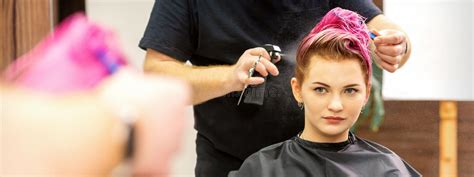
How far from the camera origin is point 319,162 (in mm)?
1529

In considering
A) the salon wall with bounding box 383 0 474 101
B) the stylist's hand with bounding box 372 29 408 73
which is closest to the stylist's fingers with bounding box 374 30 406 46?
the stylist's hand with bounding box 372 29 408 73

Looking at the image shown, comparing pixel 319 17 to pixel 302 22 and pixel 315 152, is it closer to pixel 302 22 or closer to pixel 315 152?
pixel 302 22

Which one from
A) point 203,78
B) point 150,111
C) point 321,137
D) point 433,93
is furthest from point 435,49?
point 150,111

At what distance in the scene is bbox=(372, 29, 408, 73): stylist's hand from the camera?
4.56ft

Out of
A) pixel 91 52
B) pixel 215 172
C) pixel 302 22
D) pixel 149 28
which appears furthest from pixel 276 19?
pixel 91 52

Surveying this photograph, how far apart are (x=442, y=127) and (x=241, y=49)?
1137 millimetres

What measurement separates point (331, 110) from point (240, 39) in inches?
12.8

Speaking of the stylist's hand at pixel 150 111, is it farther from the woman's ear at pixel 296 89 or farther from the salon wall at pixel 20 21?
the woman's ear at pixel 296 89

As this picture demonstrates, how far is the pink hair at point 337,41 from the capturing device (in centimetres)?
144

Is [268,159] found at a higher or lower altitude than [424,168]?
higher

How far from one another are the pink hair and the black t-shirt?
0.07m

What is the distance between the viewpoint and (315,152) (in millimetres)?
1531

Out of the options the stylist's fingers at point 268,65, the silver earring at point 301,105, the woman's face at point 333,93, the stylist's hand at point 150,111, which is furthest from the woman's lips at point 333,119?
the stylist's hand at point 150,111

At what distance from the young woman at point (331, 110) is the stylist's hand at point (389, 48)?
0.14 feet
